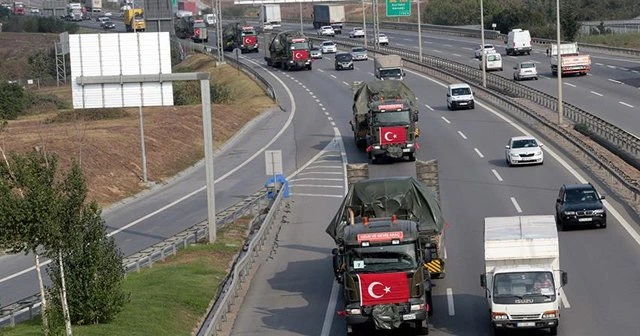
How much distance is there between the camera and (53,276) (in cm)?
2705

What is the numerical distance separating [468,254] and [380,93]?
24.2 m

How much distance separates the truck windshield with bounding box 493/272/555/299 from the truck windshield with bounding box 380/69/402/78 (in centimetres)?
5805

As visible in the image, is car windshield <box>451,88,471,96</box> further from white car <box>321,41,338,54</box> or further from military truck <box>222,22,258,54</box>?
military truck <box>222,22,258,54</box>

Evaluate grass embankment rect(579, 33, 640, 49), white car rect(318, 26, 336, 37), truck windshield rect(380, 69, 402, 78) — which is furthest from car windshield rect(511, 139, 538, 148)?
white car rect(318, 26, 336, 37)

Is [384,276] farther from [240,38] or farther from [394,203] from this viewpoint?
[240,38]

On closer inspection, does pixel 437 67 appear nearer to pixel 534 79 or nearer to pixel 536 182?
pixel 534 79

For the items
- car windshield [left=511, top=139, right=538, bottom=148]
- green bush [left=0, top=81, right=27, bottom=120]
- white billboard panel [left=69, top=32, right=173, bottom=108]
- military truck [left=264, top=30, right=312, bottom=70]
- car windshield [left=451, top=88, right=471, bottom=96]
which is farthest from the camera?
military truck [left=264, top=30, right=312, bottom=70]

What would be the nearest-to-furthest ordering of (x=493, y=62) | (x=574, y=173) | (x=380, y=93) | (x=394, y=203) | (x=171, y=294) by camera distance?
(x=171, y=294) < (x=394, y=203) < (x=574, y=173) < (x=380, y=93) < (x=493, y=62)

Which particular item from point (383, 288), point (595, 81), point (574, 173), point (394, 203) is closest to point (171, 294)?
point (394, 203)

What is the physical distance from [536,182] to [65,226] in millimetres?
27736

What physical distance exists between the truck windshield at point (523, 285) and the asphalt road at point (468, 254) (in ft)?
3.90

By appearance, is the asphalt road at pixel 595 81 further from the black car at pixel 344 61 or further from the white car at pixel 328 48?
the black car at pixel 344 61

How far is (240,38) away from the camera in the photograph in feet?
438

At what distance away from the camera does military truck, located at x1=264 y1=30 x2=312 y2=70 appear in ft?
345
